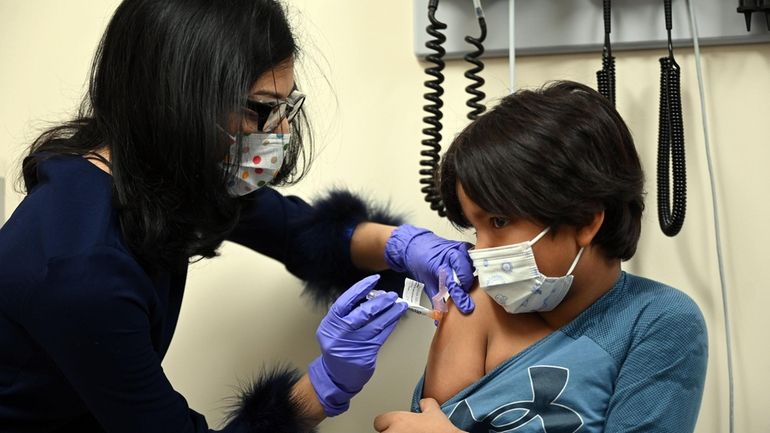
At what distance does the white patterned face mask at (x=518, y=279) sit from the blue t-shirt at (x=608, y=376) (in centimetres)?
7

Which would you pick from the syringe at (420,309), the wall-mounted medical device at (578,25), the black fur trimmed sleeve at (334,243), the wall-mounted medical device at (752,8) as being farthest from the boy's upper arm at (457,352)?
the wall-mounted medical device at (752,8)

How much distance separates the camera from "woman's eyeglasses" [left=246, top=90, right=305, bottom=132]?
3.88 feet

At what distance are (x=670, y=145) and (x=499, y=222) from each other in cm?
43

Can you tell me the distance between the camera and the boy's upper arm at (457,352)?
4.12 ft

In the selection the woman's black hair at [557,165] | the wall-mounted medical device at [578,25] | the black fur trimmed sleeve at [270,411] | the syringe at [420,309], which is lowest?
the black fur trimmed sleeve at [270,411]

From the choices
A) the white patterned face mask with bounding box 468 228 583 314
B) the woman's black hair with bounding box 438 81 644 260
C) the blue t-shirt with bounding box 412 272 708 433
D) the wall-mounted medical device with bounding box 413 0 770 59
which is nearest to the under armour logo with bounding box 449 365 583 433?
the blue t-shirt with bounding box 412 272 708 433

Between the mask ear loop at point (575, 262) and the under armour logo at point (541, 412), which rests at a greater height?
the mask ear loop at point (575, 262)

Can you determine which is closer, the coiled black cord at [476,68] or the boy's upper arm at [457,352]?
the boy's upper arm at [457,352]

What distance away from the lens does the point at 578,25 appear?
1.49m

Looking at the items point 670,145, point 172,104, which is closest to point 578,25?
point 670,145

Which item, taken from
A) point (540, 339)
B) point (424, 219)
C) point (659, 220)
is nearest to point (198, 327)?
point (424, 219)

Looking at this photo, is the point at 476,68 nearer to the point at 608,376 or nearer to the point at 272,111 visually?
the point at 272,111

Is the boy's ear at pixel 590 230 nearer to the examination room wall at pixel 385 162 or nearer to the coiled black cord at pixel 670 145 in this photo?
the coiled black cord at pixel 670 145

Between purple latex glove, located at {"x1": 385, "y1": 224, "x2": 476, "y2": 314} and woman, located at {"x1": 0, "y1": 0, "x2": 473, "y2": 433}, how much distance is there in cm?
2
